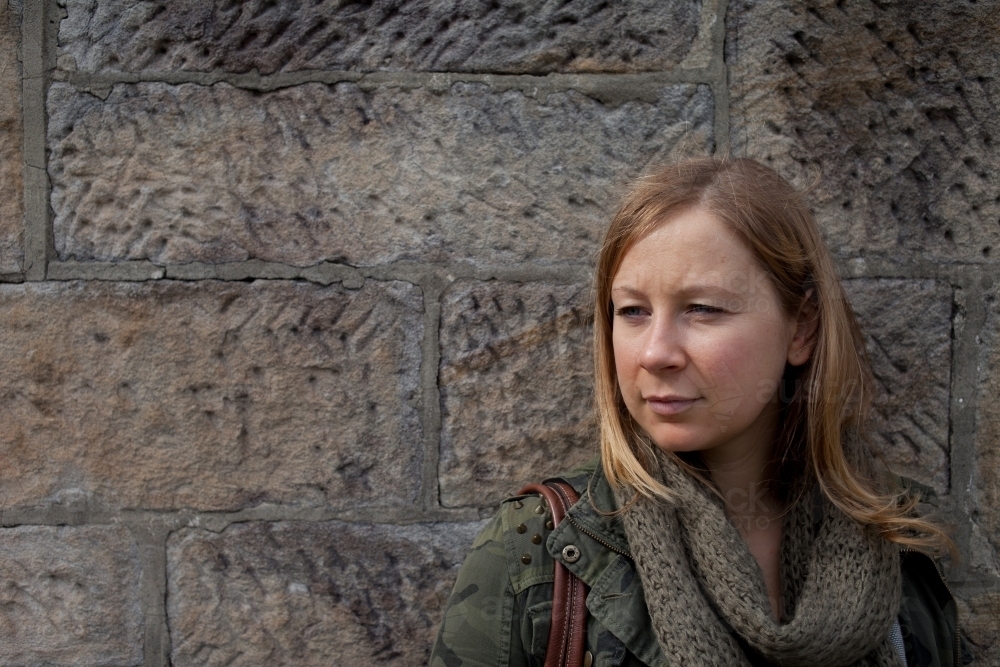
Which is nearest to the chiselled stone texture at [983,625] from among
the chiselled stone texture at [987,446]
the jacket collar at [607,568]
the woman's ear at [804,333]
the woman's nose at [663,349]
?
the chiselled stone texture at [987,446]

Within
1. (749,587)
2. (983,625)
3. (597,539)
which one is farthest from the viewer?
(983,625)

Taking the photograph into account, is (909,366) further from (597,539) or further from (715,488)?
(597,539)

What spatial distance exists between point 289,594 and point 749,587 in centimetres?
112

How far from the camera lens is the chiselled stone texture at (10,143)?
1.80 meters

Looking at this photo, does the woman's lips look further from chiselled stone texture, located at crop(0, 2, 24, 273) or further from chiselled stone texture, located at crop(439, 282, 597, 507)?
chiselled stone texture, located at crop(0, 2, 24, 273)

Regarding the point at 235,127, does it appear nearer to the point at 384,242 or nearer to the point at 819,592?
the point at 384,242

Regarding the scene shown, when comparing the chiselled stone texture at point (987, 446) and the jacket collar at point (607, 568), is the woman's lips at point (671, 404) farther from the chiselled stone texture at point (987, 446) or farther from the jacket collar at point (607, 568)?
the chiselled stone texture at point (987, 446)

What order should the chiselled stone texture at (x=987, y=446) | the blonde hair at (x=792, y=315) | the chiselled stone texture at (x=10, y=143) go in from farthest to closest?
the chiselled stone texture at (x=987, y=446) < the chiselled stone texture at (x=10, y=143) < the blonde hair at (x=792, y=315)

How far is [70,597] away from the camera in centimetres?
185

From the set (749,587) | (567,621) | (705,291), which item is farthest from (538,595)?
(705,291)

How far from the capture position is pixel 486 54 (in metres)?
1.84

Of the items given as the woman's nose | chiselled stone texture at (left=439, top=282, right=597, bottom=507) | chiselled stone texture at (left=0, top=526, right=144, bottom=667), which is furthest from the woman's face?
chiselled stone texture at (left=0, top=526, right=144, bottom=667)

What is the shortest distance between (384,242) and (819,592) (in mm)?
1197

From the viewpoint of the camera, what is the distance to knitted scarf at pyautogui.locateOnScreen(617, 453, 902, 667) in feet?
4.08
